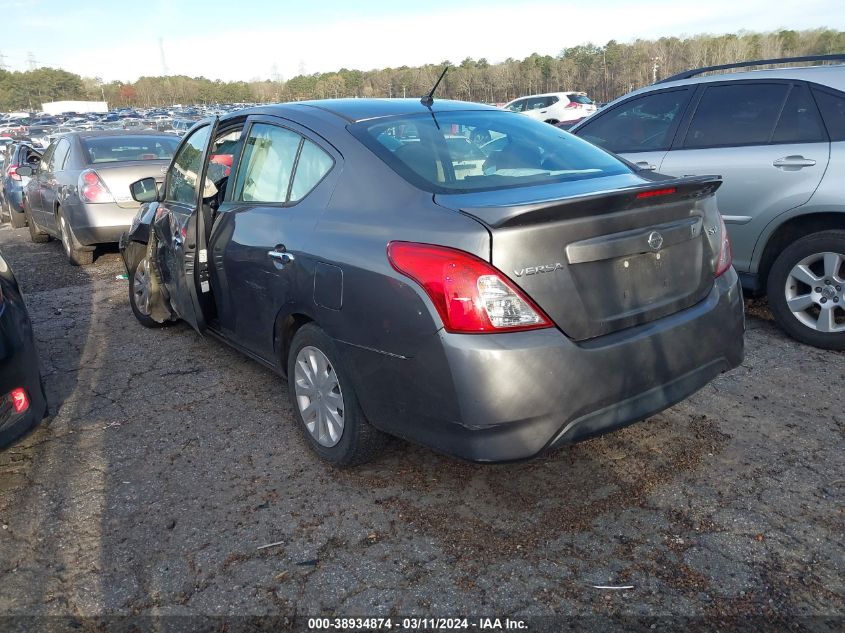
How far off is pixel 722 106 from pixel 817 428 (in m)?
2.56

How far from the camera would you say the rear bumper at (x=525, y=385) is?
2398mm

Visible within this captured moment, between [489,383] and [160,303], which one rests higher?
[489,383]

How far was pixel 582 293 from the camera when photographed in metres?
2.51

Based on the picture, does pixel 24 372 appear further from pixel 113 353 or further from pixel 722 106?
pixel 722 106

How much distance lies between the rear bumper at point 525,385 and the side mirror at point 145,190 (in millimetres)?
2779

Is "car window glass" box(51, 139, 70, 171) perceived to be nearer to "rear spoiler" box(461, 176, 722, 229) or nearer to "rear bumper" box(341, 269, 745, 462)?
"rear bumper" box(341, 269, 745, 462)

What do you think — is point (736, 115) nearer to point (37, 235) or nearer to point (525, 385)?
point (525, 385)

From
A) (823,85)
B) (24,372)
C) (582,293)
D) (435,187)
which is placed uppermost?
(823,85)

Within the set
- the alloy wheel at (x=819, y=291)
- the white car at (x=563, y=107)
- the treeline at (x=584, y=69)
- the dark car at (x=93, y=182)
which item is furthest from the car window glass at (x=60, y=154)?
the treeline at (x=584, y=69)

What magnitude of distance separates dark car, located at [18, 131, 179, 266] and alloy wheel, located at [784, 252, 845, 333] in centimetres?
642

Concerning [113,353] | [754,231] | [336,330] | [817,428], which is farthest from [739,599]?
[113,353]

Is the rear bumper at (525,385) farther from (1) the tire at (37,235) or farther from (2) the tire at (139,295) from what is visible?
(1) the tire at (37,235)

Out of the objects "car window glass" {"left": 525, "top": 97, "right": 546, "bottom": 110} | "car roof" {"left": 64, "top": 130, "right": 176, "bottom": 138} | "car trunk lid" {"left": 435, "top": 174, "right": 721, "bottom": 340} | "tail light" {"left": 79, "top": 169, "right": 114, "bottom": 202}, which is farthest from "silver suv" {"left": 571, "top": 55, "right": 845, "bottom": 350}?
"car window glass" {"left": 525, "top": 97, "right": 546, "bottom": 110}

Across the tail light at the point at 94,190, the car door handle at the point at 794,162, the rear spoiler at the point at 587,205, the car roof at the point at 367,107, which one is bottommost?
the tail light at the point at 94,190
